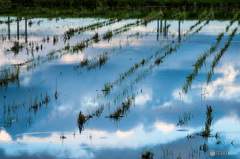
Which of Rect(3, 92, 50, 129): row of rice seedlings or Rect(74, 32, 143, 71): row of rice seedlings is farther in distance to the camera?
Rect(74, 32, 143, 71): row of rice seedlings

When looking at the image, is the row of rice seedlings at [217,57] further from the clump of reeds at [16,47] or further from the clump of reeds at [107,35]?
the clump of reeds at [16,47]

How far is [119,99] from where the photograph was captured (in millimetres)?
6238

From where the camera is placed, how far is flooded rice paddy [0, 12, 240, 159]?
4348 mm

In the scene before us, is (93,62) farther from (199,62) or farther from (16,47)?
(16,47)

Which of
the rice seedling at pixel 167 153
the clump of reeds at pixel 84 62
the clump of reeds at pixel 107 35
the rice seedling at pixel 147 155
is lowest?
the rice seedling at pixel 167 153

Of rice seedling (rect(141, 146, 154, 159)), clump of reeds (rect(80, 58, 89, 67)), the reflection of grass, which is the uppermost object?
clump of reeds (rect(80, 58, 89, 67))

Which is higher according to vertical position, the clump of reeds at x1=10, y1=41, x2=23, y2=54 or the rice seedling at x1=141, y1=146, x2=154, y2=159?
the clump of reeds at x1=10, y1=41, x2=23, y2=54

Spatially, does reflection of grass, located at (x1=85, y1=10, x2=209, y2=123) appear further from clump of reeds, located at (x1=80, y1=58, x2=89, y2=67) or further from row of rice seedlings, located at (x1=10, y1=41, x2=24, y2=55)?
row of rice seedlings, located at (x1=10, y1=41, x2=24, y2=55)

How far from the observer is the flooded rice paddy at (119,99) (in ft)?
14.3

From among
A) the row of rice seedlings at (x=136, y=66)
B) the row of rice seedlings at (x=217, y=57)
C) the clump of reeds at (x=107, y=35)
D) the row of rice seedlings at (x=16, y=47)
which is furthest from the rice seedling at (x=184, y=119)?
the clump of reeds at (x=107, y=35)

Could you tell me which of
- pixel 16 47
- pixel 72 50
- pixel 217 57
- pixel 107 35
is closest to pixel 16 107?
pixel 72 50

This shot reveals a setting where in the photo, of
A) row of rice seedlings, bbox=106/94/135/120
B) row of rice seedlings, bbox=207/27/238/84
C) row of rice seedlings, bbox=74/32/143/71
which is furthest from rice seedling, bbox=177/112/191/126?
row of rice seedlings, bbox=74/32/143/71

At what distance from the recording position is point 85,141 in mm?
4465

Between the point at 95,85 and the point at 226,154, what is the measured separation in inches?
137
